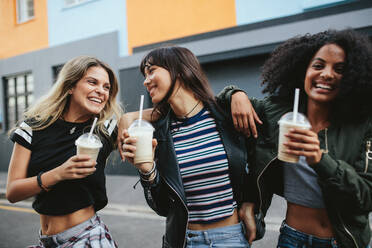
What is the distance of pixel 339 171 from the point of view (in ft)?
4.61

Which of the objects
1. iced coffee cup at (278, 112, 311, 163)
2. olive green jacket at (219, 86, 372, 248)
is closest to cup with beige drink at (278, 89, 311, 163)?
iced coffee cup at (278, 112, 311, 163)

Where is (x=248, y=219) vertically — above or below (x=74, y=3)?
below

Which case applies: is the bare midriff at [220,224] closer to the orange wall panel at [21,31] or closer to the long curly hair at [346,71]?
the long curly hair at [346,71]

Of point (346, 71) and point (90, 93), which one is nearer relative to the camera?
point (346, 71)

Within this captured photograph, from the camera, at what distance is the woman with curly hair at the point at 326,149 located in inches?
55.9

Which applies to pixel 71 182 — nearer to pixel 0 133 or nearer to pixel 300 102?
pixel 300 102

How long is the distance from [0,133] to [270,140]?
469 inches

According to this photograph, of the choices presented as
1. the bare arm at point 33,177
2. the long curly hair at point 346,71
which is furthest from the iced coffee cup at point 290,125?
the bare arm at point 33,177

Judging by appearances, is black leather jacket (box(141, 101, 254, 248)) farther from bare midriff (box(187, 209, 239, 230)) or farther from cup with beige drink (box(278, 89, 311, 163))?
cup with beige drink (box(278, 89, 311, 163))

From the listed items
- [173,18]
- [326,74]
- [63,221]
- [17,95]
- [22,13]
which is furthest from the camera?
[22,13]

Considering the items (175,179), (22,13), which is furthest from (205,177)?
(22,13)

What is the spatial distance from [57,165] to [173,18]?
6.61m

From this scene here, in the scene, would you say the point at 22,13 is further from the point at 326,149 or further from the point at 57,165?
the point at 326,149

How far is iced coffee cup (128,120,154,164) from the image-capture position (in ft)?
5.23
